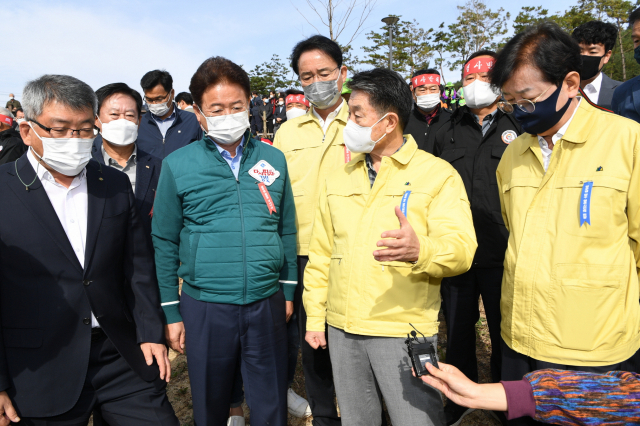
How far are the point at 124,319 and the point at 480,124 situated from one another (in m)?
2.85

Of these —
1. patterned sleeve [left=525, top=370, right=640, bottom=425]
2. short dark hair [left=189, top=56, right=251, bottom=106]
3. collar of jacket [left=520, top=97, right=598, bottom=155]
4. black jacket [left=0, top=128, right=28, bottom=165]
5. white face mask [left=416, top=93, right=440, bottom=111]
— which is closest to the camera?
patterned sleeve [left=525, top=370, right=640, bottom=425]

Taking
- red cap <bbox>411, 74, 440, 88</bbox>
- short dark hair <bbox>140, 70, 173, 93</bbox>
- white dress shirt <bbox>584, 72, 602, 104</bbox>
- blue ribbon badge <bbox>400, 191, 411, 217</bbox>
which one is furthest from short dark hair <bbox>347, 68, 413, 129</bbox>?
short dark hair <bbox>140, 70, 173, 93</bbox>

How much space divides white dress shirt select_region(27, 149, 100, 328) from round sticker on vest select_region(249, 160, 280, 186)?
34.7 inches

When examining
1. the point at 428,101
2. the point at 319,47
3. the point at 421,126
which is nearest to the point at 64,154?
the point at 319,47

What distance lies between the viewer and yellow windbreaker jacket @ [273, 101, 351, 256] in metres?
2.80

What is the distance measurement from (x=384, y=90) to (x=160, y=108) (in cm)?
317

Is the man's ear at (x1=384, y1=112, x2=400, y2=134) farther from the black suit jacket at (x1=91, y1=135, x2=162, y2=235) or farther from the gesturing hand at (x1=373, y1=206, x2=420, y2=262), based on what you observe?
the black suit jacket at (x1=91, y1=135, x2=162, y2=235)

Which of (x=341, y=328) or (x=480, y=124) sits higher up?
(x=480, y=124)

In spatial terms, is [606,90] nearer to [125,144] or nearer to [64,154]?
[125,144]

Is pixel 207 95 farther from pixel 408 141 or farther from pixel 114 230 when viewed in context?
pixel 408 141

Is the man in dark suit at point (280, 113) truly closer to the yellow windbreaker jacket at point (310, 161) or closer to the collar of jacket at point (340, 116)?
the collar of jacket at point (340, 116)

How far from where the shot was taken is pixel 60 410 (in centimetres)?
188

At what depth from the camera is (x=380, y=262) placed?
1.87 metres

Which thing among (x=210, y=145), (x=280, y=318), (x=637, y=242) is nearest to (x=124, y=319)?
(x=280, y=318)
